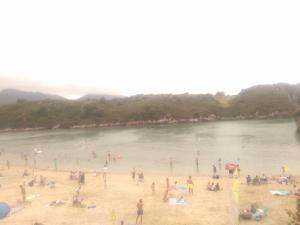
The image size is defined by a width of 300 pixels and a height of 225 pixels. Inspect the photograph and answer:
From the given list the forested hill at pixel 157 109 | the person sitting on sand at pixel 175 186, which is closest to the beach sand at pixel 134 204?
the person sitting on sand at pixel 175 186

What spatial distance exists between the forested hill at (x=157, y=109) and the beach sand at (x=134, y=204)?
111037mm

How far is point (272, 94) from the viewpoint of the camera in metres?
170

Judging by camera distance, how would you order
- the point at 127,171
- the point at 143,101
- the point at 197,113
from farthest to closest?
the point at 143,101, the point at 197,113, the point at 127,171

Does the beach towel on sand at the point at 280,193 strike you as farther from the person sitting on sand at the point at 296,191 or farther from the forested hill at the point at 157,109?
the forested hill at the point at 157,109

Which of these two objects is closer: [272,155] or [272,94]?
[272,155]

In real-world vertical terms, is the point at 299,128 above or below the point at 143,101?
below

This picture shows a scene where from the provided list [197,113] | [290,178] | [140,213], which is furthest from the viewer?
[197,113]

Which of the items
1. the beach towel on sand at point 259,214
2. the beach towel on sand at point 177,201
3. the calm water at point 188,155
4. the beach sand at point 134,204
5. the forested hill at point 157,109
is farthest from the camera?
the forested hill at point 157,109

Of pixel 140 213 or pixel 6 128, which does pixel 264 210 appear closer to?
pixel 140 213

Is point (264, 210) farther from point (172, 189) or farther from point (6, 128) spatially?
point (6, 128)

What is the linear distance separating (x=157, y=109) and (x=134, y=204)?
129m

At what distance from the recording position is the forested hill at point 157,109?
152 metres

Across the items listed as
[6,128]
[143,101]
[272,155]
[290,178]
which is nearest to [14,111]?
[6,128]

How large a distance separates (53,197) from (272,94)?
151634mm
